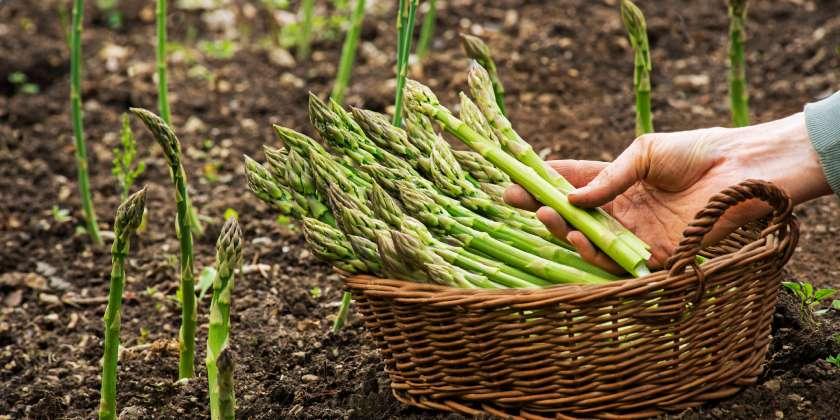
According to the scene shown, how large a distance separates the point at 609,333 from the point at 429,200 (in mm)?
699

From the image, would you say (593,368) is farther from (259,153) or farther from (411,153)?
(259,153)

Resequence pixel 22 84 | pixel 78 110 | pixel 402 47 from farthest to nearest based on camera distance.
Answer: pixel 22 84 < pixel 78 110 < pixel 402 47

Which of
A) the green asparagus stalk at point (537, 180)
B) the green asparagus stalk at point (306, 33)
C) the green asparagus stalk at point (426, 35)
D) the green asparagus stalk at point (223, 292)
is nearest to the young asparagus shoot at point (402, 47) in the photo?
the green asparagus stalk at point (537, 180)

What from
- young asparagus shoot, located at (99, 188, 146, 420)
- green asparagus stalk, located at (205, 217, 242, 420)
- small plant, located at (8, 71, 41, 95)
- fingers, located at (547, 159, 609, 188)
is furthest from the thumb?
small plant, located at (8, 71, 41, 95)

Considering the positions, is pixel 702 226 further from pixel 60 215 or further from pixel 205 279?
pixel 60 215

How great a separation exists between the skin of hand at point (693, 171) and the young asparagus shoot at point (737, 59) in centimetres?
113

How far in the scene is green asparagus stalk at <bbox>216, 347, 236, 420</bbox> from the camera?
2.70m

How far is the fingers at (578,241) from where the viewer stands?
3100 mm

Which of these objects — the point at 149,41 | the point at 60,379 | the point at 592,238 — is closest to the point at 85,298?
the point at 60,379

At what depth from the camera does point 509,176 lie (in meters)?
3.34

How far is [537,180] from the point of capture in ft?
10.7

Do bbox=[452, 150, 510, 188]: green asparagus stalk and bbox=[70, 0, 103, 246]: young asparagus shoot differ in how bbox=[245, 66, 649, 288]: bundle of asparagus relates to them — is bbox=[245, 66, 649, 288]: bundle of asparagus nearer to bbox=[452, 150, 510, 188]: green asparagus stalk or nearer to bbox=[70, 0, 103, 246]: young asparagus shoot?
bbox=[452, 150, 510, 188]: green asparagus stalk

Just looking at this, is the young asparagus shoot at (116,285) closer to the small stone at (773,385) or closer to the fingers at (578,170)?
the fingers at (578,170)

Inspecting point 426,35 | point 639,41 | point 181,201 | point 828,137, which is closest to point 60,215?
point 181,201
